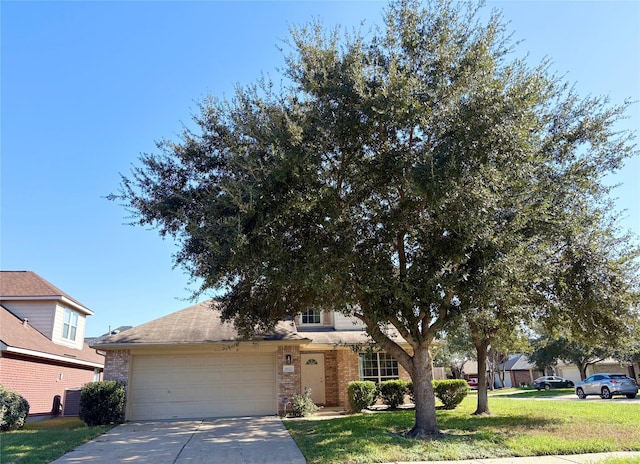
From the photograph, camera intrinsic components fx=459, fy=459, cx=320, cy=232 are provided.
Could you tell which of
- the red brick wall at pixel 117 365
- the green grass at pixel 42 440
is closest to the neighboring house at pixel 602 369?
the red brick wall at pixel 117 365

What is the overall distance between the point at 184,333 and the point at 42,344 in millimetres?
5937

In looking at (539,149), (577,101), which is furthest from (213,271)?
(577,101)

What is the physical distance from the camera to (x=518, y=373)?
57875 mm

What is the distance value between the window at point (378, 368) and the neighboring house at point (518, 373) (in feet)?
131

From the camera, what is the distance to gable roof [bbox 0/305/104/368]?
15380 mm

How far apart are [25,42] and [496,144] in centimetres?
1195

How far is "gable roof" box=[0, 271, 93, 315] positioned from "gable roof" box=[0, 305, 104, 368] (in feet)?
2.62

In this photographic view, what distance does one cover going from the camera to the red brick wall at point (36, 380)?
15.6 metres

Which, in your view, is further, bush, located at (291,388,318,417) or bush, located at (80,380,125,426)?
bush, located at (291,388,318,417)

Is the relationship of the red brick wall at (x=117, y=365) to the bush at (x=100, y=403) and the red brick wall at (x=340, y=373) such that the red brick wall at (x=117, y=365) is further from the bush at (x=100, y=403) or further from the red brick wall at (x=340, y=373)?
the red brick wall at (x=340, y=373)

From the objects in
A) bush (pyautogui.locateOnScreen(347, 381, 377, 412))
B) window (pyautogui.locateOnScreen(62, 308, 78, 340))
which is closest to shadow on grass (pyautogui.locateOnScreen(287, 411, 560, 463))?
bush (pyautogui.locateOnScreen(347, 381, 377, 412))

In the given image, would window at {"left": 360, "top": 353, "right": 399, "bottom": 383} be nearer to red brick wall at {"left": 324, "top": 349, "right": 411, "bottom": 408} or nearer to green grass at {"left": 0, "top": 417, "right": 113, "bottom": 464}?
red brick wall at {"left": 324, "top": 349, "right": 411, "bottom": 408}

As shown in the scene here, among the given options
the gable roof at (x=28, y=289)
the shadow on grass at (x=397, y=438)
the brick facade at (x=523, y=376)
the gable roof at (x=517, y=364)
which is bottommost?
the brick facade at (x=523, y=376)

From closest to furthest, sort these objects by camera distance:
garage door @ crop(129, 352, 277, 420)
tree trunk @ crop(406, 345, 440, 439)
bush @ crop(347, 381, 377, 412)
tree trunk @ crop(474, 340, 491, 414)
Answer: tree trunk @ crop(406, 345, 440, 439)
tree trunk @ crop(474, 340, 491, 414)
garage door @ crop(129, 352, 277, 420)
bush @ crop(347, 381, 377, 412)
